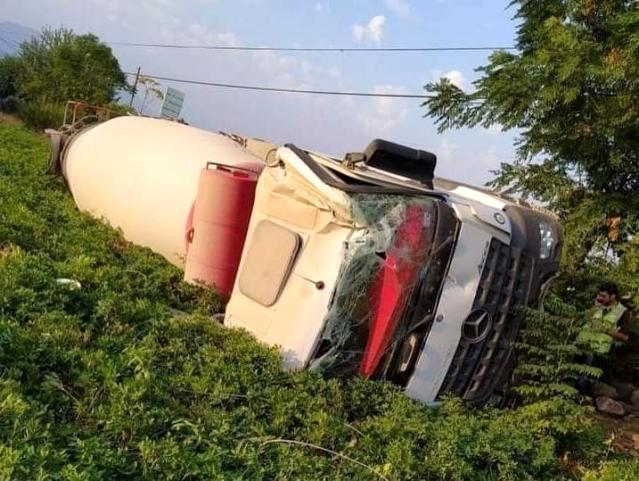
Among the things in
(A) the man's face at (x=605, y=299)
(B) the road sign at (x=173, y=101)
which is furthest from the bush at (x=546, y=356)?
(B) the road sign at (x=173, y=101)

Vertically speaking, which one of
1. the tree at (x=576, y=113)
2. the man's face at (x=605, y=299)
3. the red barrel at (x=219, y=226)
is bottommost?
the red barrel at (x=219, y=226)

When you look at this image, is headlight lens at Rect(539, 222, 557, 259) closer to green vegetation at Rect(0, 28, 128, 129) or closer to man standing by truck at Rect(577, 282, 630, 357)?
man standing by truck at Rect(577, 282, 630, 357)

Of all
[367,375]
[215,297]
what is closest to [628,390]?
[367,375]

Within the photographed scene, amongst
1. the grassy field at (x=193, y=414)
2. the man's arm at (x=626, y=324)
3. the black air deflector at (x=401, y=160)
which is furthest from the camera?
the man's arm at (x=626, y=324)

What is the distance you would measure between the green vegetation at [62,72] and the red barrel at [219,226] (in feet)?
83.8

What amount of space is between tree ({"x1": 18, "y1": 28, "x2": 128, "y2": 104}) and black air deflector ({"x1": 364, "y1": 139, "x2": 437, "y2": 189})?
1082 inches

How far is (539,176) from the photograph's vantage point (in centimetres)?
857

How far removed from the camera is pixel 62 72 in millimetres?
33469

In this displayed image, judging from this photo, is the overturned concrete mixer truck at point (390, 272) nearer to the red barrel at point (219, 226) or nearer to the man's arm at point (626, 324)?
the red barrel at point (219, 226)

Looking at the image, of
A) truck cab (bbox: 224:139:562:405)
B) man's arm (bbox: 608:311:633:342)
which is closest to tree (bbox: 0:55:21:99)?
man's arm (bbox: 608:311:633:342)

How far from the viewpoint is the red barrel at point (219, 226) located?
5.73 metres

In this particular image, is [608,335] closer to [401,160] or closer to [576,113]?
[401,160]

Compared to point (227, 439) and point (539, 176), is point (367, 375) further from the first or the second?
point (539, 176)

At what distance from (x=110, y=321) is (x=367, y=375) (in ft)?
5.61
